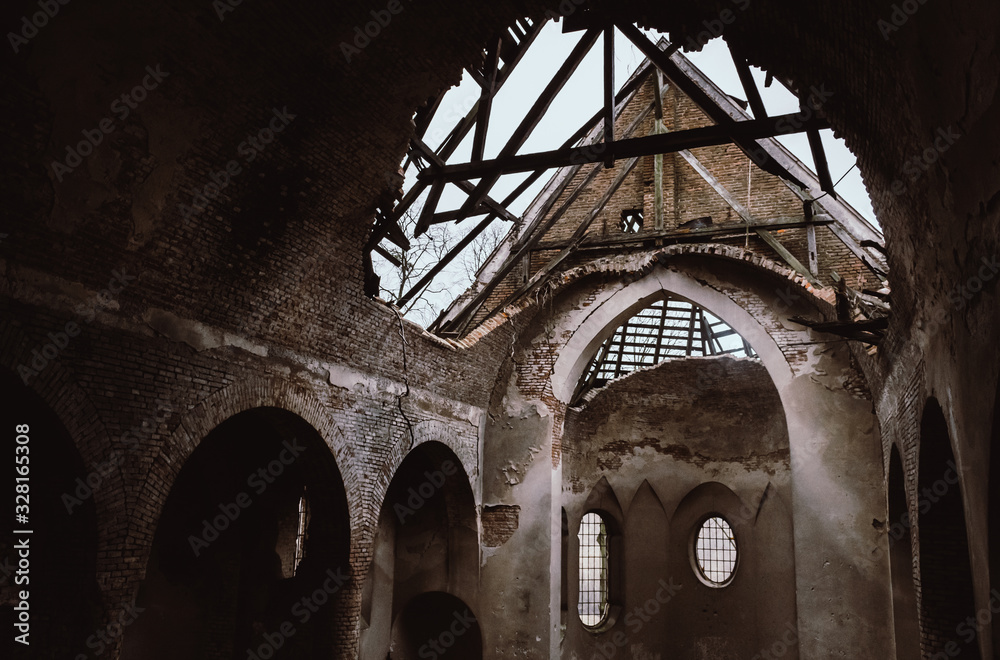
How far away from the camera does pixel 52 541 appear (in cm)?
656

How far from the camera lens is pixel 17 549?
256 inches

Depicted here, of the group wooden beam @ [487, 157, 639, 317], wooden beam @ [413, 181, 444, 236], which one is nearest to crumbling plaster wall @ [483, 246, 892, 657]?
wooden beam @ [487, 157, 639, 317]

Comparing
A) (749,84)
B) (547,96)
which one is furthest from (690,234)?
(749,84)

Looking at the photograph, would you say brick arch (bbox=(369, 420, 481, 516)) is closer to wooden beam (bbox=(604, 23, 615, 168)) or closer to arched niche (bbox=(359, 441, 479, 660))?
arched niche (bbox=(359, 441, 479, 660))

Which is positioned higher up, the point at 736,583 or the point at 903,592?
the point at 736,583

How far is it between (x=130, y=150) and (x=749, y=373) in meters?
13.1

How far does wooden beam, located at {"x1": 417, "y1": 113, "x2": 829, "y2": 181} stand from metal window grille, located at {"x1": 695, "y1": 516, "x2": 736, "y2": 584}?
10016 millimetres

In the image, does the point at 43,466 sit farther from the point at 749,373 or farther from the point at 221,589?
the point at 749,373

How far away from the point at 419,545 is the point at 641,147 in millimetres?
7944

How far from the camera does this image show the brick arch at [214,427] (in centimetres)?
698

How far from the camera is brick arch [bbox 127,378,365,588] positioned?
698cm

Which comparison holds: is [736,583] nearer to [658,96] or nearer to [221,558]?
[658,96]

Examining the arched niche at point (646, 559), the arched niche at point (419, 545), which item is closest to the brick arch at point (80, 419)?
the arched niche at point (419, 545)

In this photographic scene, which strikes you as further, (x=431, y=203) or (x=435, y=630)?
(x=435, y=630)
